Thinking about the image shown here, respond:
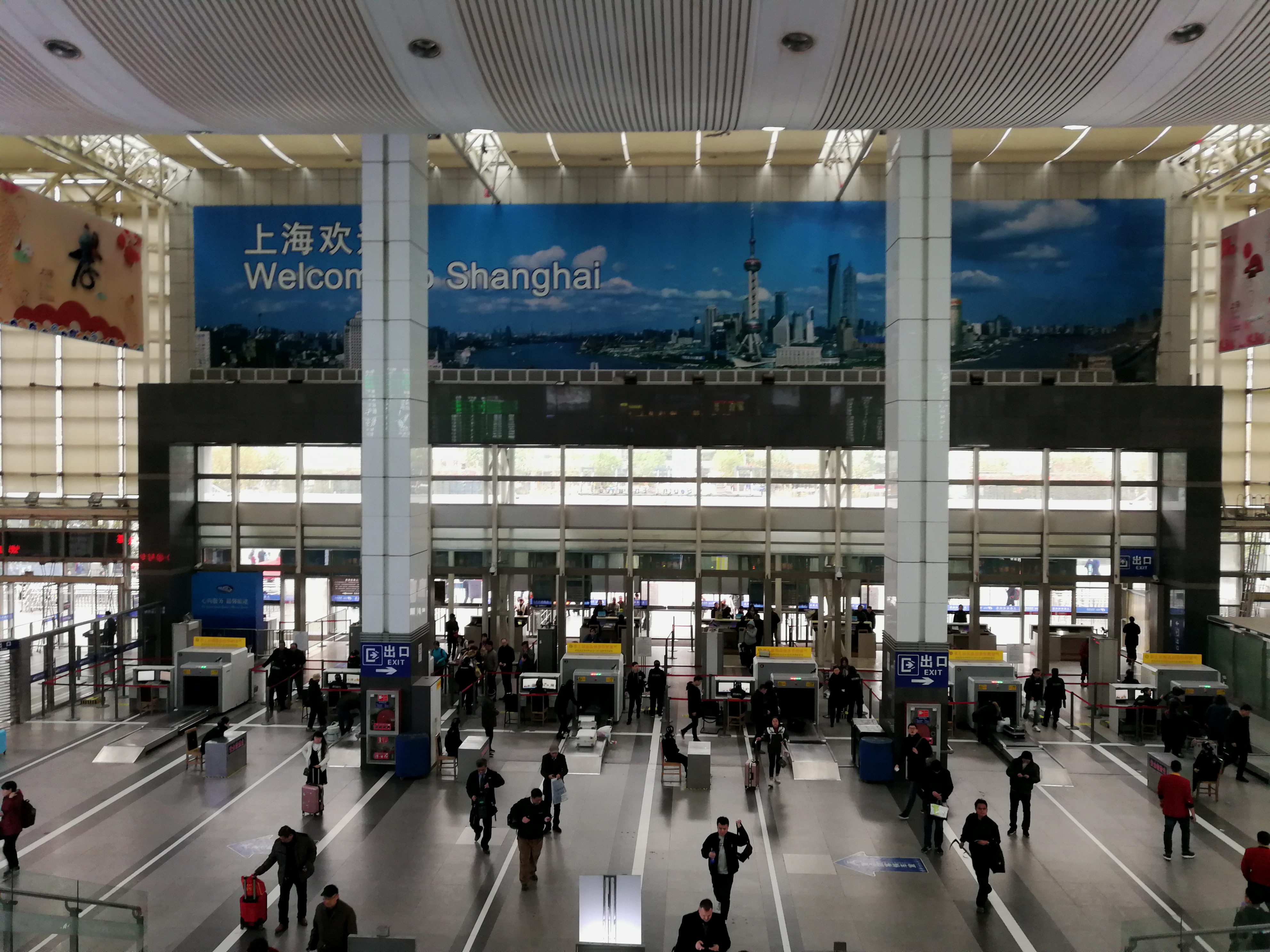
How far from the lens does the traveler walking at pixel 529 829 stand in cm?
1029

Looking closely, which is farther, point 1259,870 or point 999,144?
point 999,144

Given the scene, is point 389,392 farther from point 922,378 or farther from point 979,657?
point 979,657

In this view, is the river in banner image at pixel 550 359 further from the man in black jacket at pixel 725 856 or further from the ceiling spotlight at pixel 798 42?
the man in black jacket at pixel 725 856

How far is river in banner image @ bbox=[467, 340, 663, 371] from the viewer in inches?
935

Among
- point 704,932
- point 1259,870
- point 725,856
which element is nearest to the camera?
point 704,932

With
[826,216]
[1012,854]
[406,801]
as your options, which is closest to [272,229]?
[826,216]

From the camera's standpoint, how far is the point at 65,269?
67.6ft

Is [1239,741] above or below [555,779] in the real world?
below

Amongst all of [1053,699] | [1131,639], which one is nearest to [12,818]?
[1053,699]

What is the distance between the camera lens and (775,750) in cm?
1476

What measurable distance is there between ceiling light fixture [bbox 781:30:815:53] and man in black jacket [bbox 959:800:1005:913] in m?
8.20

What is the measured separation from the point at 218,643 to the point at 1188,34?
64.8 ft

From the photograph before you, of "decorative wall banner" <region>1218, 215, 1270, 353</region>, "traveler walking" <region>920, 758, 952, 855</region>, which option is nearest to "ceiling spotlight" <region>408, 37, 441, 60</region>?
"traveler walking" <region>920, 758, 952, 855</region>

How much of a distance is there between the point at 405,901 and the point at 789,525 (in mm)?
15090
